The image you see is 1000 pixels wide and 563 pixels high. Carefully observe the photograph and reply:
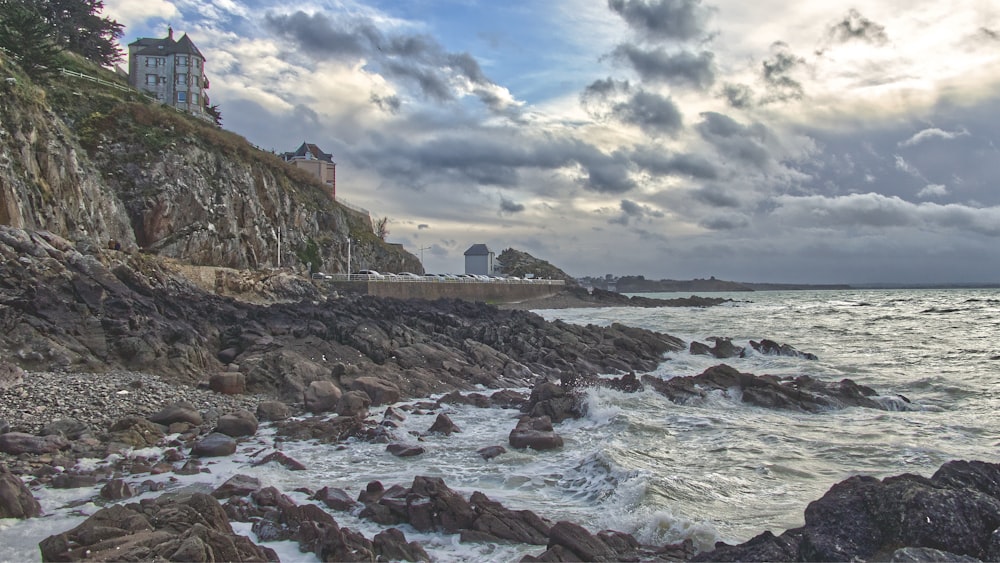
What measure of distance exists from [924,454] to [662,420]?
558cm

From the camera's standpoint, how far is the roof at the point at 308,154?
96.3 meters

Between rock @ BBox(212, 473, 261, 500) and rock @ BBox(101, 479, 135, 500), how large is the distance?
45.9 inches

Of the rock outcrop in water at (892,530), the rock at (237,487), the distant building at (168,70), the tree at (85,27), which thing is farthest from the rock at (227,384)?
the distant building at (168,70)

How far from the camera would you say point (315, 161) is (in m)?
93.7

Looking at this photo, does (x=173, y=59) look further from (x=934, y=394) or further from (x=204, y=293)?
(x=934, y=394)

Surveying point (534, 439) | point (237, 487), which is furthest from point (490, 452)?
point (237, 487)

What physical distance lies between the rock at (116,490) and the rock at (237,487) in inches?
→ 45.9

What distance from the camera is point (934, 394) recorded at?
65.8 ft

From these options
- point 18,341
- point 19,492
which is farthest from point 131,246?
point 19,492

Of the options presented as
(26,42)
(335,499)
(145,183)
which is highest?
(26,42)

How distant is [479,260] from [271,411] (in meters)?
102

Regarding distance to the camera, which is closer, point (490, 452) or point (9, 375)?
point (490, 452)

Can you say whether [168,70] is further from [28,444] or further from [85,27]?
[28,444]

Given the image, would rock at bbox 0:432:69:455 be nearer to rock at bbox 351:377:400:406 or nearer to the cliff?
rock at bbox 351:377:400:406
